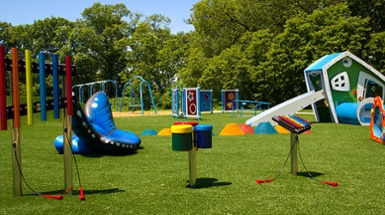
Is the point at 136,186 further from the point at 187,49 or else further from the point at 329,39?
the point at 187,49

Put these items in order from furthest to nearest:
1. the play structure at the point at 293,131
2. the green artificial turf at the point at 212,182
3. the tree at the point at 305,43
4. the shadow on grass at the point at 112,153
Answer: the tree at the point at 305,43, the shadow on grass at the point at 112,153, the play structure at the point at 293,131, the green artificial turf at the point at 212,182

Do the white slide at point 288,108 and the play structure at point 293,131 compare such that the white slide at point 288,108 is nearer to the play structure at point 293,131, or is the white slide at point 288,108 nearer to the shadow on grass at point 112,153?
the shadow on grass at point 112,153

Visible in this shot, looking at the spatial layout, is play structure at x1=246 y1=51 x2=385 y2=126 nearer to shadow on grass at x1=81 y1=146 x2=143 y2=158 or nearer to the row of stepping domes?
the row of stepping domes

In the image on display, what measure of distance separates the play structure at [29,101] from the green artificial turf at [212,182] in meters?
0.39

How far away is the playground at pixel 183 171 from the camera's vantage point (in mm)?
4719


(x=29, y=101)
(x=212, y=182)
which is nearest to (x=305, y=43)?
(x=212, y=182)

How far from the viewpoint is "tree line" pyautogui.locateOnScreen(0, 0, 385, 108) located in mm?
28250

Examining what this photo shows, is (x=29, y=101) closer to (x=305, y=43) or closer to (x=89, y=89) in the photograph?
(x=305, y=43)

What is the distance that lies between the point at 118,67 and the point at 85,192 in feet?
144

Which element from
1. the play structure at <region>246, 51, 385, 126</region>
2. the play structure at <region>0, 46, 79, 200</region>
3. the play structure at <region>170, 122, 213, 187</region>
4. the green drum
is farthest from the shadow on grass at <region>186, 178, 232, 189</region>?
the play structure at <region>246, 51, 385, 126</region>

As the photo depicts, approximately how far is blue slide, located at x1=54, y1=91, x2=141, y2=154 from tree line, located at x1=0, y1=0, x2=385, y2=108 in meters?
20.8

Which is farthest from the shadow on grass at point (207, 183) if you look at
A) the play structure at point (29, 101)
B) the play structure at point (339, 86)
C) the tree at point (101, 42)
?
the tree at point (101, 42)

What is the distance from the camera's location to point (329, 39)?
2706 cm

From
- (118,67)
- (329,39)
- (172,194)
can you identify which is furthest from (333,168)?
(118,67)
